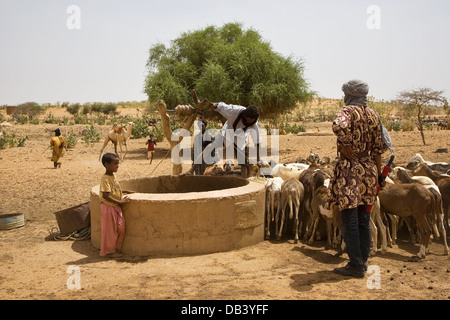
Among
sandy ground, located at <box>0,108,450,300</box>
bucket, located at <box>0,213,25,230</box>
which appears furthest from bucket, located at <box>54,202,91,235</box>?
bucket, located at <box>0,213,25,230</box>

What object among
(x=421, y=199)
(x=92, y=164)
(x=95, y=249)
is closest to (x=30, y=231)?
(x=95, y=249)

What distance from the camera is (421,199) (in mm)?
5984

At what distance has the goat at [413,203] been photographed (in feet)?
19.5

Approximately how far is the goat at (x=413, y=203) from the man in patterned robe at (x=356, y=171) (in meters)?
1.25

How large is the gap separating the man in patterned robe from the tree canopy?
1502 cm

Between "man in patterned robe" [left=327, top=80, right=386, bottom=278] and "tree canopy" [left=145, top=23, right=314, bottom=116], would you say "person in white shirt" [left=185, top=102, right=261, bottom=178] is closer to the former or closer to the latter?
"man in patterned robe" [left=327, top=80, right=386, bottom=278]

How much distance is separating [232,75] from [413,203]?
15.8 metres

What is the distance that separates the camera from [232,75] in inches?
825

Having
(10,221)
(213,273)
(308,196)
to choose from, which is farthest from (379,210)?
(10,221)

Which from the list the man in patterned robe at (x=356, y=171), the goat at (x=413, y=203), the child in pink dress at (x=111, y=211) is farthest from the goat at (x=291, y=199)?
the child in pink dress at (x=111, y=211)

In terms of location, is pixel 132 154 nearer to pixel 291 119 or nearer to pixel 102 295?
pixel 102 295

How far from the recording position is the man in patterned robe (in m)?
4.88

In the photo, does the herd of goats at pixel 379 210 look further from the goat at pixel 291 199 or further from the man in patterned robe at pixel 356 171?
the man in patterned robe at pixel 356 171

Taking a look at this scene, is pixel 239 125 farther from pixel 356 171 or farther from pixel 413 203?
pixel 413 203
